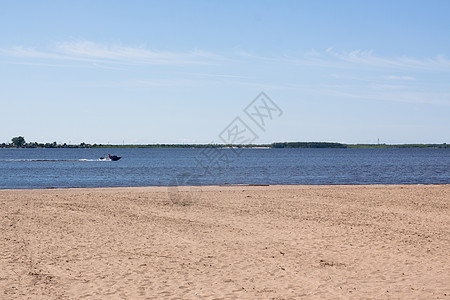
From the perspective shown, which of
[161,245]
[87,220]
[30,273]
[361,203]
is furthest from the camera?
[361,203]

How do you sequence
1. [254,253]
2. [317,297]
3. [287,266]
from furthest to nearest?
[254,253] < [287,266] < [317,297]

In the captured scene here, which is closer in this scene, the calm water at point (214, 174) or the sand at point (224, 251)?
the sand at point (224, 251)

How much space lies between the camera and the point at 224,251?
13008mm

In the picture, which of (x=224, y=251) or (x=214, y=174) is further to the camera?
(x=214, y=174)

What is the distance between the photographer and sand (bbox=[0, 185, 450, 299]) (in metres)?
9.56

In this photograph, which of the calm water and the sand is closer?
the sand

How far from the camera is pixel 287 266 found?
446 inches

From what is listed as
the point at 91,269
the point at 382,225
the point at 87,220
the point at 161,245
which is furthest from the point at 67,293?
the point at 382,225

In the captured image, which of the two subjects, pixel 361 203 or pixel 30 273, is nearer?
pixel 30 273

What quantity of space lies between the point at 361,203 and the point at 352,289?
15.2 metres

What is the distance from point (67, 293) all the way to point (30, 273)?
1.85 meters

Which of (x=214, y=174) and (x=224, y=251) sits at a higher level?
(x=224, y=251)

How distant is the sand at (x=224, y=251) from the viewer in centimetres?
956

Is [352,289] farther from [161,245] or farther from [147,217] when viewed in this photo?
[147,217]
